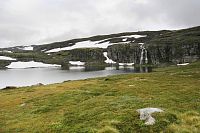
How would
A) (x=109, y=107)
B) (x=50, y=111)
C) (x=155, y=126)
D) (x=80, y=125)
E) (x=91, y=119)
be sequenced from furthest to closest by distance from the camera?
(x=50, y=111) < (x=109, y=107) < (x=91, y=119) < (x=80, y=125) < (x=155, y=126)

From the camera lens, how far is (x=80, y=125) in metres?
25.1

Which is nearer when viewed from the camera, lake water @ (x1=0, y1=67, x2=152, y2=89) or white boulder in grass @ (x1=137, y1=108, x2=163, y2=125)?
white boulder in grass @ (x1=137, y1=108, x2=163, y2=125)

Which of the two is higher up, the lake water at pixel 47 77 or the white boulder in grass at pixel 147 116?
the white boulder in grass at pixel 147 116

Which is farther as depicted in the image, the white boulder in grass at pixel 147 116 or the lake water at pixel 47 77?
the lake water at pixel 47 77

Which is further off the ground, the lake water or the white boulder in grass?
the white boulder in grass

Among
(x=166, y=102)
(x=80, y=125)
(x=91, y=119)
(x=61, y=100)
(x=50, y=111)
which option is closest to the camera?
(x=80, y=125)

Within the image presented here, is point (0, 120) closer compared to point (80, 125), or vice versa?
point (80, 125)

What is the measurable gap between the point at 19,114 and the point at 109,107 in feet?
35.8

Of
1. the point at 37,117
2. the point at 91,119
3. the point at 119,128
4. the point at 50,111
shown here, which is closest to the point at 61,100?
the point at 50,111

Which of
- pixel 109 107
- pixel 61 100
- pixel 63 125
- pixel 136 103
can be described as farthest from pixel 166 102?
pixel 61 100

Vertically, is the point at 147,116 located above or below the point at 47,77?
above

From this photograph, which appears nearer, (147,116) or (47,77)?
(147,116)

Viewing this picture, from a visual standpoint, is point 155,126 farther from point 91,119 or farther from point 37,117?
point 37,117

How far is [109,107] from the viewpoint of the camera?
30.8 meters
